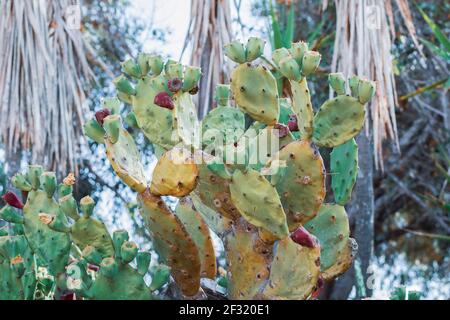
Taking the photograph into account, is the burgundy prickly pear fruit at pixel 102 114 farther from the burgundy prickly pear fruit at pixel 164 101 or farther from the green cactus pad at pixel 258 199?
the green cactus pad at pixel 258 199

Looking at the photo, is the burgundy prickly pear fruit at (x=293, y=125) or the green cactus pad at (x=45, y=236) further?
the burgundy prickly pear fruit at (x=293, y=125)

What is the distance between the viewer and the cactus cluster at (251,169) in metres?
2.66

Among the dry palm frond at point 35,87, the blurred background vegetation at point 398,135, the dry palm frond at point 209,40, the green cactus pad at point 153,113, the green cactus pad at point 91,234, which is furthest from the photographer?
the blurred background vegetation at point 398,135

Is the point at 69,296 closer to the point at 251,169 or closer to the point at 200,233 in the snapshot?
the point at 200,233

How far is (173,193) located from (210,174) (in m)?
0.17

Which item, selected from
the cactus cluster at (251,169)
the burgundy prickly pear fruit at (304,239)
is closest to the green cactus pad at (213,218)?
the cactus cluster at (251,169)

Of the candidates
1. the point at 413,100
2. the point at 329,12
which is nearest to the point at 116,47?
the point at 329,12

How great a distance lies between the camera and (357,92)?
2.76 metres

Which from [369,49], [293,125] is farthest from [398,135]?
[293,125]

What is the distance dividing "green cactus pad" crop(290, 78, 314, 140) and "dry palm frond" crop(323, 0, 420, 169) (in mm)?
2168

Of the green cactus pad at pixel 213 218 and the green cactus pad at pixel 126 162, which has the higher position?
the green cactus pad at pixel 126 162

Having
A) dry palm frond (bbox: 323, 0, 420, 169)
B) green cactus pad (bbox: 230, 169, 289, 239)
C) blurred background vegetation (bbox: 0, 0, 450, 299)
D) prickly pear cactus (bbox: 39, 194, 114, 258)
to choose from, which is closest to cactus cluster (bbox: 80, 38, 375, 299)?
green cactus pad (bbox: 230, 169, 289, 239)

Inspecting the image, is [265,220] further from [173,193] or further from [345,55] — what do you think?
[345,55]

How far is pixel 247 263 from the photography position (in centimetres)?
294
